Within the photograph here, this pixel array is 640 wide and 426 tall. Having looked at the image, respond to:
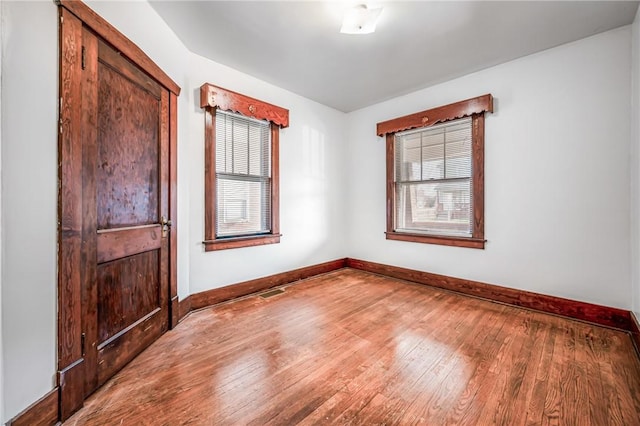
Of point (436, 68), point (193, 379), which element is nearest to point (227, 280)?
point (193, 379)

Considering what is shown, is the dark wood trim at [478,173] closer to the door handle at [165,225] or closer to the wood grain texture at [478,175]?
the wood grain texture at [478,175]

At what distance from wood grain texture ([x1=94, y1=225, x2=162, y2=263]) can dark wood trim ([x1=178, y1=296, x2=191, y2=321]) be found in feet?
2.38

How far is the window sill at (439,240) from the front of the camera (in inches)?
128

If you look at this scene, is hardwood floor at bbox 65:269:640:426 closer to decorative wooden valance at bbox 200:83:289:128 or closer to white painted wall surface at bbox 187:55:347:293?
white painted wall surface at bbox 187:55:347:293

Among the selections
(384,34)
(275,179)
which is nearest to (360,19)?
(384,34)

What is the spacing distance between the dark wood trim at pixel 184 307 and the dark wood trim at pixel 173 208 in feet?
0.25

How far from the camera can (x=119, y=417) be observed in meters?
1.41

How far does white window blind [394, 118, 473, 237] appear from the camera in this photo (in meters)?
3.41

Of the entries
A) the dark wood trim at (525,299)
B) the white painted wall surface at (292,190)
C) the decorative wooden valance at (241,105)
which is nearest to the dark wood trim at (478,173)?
the dark wood trim at (525,299)

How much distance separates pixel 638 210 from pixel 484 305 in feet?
5.09

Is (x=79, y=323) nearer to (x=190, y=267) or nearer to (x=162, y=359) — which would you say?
(x=162, y=359)

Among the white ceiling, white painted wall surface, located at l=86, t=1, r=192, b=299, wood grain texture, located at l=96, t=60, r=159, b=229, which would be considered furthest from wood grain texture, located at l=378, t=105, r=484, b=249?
wood grain texture, located at l=96, t=60, r=159, b=229

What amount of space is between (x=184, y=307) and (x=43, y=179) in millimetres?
1765

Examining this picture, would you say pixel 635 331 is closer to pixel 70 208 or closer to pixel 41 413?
pixel 41 413
